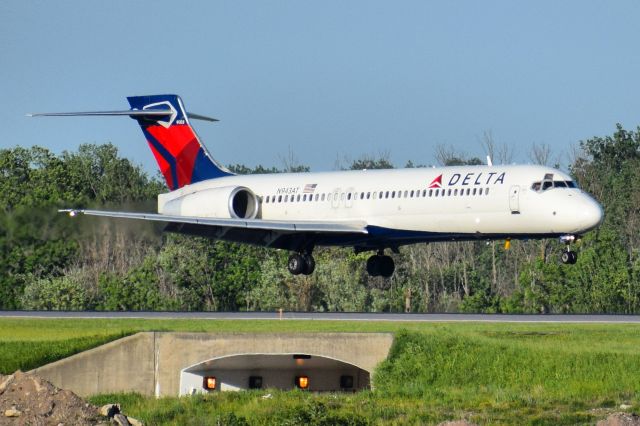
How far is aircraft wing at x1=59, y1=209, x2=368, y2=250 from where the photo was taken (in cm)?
4447

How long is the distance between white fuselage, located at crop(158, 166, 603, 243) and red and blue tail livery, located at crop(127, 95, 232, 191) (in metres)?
2.90

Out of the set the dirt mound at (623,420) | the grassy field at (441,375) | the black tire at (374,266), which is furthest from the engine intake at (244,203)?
the dirt mound at (623,420)

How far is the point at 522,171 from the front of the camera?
4100 centimetres

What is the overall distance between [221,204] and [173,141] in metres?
5.25

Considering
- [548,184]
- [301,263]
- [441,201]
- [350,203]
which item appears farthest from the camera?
[301,263]

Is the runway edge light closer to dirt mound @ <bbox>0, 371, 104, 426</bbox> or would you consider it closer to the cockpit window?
dirt mound @ <bbox>0, 371, 104, 426</bbox>

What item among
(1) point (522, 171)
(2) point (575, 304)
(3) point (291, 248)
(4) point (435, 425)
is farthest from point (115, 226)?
(4) point (435, 425)

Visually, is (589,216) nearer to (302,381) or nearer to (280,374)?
(302,381)

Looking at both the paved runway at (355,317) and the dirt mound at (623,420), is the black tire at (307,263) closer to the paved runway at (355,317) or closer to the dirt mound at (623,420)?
the paved runway at (355,317)

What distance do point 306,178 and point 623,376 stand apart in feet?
63.2

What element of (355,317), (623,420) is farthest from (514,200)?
(623,420)

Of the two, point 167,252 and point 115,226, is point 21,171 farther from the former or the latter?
point 115,226

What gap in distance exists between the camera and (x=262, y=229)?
45.4 meters

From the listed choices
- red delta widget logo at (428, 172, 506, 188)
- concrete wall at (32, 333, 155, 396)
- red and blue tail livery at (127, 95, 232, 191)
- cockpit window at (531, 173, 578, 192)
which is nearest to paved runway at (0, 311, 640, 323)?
cockpit window at (531, 173, 578, 192)
